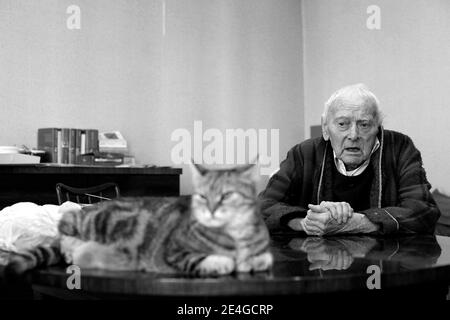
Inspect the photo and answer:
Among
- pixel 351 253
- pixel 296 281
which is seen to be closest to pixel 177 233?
pixel 296 281

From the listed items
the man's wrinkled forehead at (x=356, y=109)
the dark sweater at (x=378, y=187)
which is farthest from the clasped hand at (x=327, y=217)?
the man's wrinkled forehead at (x=356, y=109)

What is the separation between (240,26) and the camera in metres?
5.44

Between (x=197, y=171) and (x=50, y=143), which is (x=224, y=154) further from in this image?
(x=197, y=171)

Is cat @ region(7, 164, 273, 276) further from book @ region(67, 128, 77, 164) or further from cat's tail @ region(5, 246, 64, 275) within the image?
book @ region(67, 128, 77, 164)

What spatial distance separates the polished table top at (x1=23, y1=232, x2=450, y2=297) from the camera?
88 centimetres

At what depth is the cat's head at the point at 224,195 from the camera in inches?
34.8

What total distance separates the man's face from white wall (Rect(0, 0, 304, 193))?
288 centimetres

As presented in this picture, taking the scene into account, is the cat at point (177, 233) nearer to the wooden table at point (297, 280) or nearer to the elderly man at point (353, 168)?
the wooden table at point (297, 280)

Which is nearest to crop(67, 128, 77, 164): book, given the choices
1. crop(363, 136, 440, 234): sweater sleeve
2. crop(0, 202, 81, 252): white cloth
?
crop(363, 136, 440, 234): sweater sleeve

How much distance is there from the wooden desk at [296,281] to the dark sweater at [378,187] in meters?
0.56

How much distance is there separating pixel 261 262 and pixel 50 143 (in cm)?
387

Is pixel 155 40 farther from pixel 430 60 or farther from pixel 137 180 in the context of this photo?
pixel 430 60
